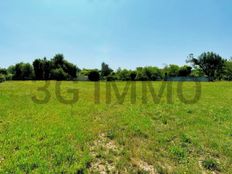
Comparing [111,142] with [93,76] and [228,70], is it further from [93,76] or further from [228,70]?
[228,70]

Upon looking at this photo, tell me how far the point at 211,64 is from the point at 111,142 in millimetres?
63085

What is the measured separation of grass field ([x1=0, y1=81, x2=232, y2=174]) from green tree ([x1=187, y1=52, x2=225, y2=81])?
57.4 m

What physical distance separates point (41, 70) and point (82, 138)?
5835 cm

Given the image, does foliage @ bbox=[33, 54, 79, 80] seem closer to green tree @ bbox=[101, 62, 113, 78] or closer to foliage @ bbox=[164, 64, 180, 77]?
green tree @ bbox=[101, 62, 113, 78]

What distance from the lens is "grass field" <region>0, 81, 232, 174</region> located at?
486cm

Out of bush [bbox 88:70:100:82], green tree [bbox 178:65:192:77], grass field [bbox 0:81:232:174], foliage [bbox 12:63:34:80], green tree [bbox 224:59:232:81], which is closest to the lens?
grass field [bbox 0:81:232:174]

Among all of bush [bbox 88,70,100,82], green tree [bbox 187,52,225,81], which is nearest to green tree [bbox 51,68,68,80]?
bush [bbox 88,70,100,82]

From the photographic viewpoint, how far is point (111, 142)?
6.25 metres

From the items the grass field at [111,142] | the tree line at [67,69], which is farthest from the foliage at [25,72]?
the grass field at [111,142]

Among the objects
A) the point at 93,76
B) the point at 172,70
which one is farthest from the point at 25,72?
the point at 172,70

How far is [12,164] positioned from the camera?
178 inches

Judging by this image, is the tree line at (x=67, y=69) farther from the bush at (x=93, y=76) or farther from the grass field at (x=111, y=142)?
the grass field at (x=111, y=142)

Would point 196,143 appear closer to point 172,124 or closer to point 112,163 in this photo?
point 172,124

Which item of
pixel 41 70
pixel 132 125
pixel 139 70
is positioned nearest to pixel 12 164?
pixel 132 125
